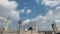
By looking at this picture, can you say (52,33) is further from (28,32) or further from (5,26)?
(5,26)

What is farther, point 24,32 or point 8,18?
point 8,18

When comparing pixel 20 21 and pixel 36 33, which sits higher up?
pixel 20 21

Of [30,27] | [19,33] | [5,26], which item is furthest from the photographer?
[30,27]

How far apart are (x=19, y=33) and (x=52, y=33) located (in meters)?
14.9

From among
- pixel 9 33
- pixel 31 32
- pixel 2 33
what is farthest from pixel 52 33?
pixel 2 33

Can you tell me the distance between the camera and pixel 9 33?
5197 centimetres

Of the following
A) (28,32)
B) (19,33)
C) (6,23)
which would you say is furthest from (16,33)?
(6,23)

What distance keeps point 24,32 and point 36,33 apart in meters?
5.39

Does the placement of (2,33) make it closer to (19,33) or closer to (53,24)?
(19,33)

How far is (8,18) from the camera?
63094 mm

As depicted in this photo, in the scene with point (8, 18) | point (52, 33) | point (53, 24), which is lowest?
point (52, 33)

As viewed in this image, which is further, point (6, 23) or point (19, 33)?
point (6, 23)

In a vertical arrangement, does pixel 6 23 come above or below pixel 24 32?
above

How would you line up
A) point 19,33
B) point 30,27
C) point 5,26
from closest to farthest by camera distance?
point 19,33
point 5,26
point 30,27
